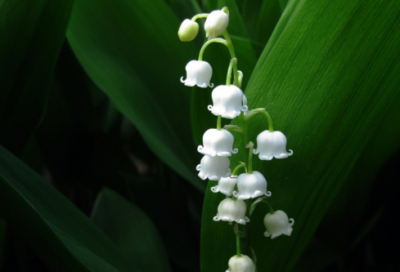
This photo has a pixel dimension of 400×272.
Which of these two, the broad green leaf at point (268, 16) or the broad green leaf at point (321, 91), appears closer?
the broad green leaf at point (321, 91)

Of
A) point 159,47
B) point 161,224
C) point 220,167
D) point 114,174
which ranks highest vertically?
point 159,47

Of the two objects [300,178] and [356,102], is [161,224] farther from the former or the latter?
[356,102]

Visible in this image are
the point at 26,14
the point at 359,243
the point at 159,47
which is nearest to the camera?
the point at 26,14

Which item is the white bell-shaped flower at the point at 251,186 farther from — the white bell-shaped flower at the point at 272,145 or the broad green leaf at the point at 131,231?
the broad green leaf at the point at 131,231

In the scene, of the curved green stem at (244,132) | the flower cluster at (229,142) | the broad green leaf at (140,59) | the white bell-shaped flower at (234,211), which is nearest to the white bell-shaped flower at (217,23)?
the flower cluster at (229,142)

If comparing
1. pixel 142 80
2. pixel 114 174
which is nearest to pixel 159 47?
pixel 142 80

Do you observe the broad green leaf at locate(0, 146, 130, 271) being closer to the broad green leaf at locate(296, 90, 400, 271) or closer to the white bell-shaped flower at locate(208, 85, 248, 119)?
the white bell-shaped flower at locate(208, 85, 248, 119)

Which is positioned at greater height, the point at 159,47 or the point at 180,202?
the point at 159,47

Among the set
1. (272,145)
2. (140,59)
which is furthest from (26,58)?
(272,145)
